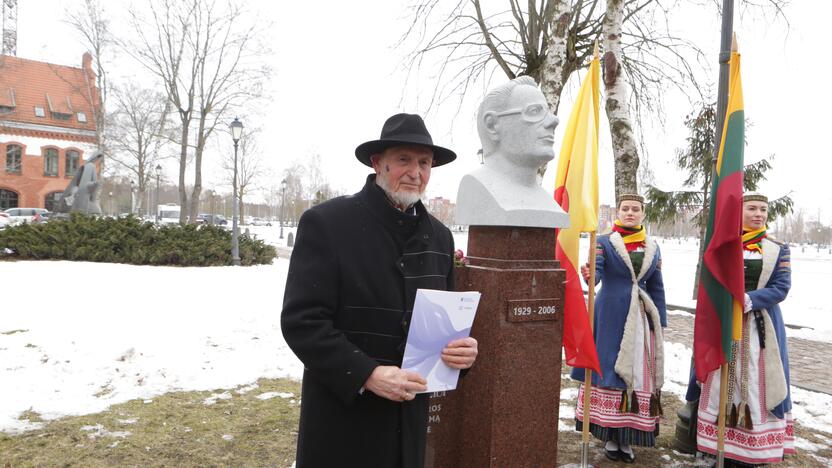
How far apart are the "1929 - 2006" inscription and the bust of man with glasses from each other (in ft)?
1.55

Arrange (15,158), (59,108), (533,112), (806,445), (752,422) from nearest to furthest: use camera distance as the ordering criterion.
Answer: (533,112), (752,422), (806,445), (15,158), (59,108)

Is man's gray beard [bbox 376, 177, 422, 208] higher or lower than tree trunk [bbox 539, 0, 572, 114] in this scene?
lower

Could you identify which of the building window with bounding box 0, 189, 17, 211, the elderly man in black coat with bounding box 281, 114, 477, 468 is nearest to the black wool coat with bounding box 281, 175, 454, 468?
the elderly man in black coat with bounding box 281, 114, 477, 468

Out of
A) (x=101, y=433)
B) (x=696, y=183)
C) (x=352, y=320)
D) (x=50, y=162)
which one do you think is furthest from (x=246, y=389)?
(x=50, y=162)

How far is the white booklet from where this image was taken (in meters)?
1.97

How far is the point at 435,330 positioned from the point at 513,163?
1659 mm

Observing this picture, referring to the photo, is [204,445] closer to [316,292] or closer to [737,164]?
[316,292]

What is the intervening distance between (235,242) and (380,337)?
13.6 metres

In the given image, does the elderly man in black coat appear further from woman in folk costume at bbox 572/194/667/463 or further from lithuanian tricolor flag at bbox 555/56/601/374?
woman in folk costume at bbox 572/194/667/463

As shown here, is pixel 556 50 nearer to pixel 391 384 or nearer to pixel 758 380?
pixel 758 380

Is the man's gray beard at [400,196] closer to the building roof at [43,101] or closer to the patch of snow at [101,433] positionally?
the patch of snow at [101,433]

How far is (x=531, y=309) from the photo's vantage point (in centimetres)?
308

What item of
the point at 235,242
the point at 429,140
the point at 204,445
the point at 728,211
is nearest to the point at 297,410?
the point at 204,445

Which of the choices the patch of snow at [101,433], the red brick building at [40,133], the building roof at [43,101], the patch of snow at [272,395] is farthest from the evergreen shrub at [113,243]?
the building roof at [43,101]
